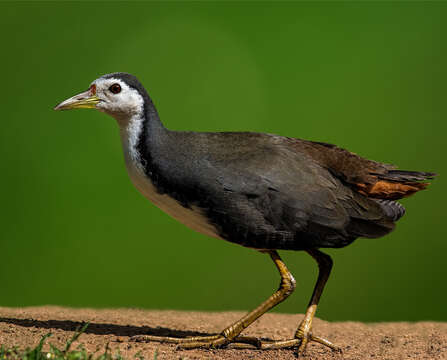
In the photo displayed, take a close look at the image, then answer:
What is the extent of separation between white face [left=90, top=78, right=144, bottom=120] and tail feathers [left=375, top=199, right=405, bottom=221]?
2.12 meters

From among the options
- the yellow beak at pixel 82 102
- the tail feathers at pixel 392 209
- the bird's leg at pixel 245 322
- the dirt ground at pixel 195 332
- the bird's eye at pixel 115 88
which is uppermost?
the bird's eye at pixel 115 88

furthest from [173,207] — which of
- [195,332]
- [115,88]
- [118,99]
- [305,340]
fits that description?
[305,340]

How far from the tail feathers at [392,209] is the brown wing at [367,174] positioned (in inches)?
2.0

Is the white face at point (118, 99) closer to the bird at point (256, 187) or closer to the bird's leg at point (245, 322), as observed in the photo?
the bird at point (256, 187)

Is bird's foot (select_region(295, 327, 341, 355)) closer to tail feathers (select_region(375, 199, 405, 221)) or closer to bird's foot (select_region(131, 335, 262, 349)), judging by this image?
bird's foot (select_region(131, 335, 262, 349))

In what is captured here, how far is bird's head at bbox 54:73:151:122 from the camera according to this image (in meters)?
5.13

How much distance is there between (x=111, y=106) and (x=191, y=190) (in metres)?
0.99

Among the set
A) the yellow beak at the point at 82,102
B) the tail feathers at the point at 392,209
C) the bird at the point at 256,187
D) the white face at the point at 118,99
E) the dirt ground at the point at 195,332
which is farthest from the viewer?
the tail feathers at the point at 392,209

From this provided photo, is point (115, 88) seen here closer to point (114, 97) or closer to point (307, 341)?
point (114, 97)

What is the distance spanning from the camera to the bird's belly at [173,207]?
4.89 metres

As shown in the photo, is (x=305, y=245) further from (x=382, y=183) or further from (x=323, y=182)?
(x=382, y=183)

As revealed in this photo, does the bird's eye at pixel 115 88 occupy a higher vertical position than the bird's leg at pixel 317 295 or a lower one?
higher

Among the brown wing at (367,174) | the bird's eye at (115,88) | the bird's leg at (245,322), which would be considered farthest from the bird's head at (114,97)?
the bird's leg at (245,322)

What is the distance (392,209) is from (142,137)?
215 centimetres
